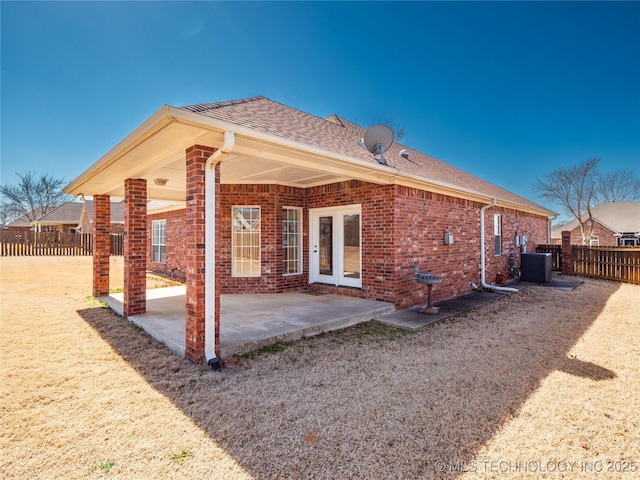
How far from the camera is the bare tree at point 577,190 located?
29000mm

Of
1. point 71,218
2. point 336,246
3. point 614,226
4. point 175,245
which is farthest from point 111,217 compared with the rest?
point 614,226

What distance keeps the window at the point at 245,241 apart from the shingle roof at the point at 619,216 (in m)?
32.6

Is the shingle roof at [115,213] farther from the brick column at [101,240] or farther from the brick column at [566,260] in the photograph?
the brick column at [566,260]

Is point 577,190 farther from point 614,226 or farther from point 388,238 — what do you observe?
point 388,238

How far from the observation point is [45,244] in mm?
21750

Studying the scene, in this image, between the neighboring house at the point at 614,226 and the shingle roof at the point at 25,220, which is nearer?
the neighboring house at the point at 614,226

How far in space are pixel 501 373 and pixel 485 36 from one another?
44.1ft

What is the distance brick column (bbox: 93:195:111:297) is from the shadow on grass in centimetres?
288

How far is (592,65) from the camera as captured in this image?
46.9 feet

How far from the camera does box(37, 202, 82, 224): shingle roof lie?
33.7m

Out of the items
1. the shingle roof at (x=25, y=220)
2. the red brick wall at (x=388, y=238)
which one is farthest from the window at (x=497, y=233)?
the shingle roof at (x=25, y=220)

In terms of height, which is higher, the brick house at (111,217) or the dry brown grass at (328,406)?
the brick house at (111,217)

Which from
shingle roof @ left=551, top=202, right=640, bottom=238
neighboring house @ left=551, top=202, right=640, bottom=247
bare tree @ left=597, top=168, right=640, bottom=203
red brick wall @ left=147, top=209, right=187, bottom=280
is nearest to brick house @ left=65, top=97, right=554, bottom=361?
red brick wall @ left=147, top=209, right=187, bottom=280

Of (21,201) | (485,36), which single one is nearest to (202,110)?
(485,36)
